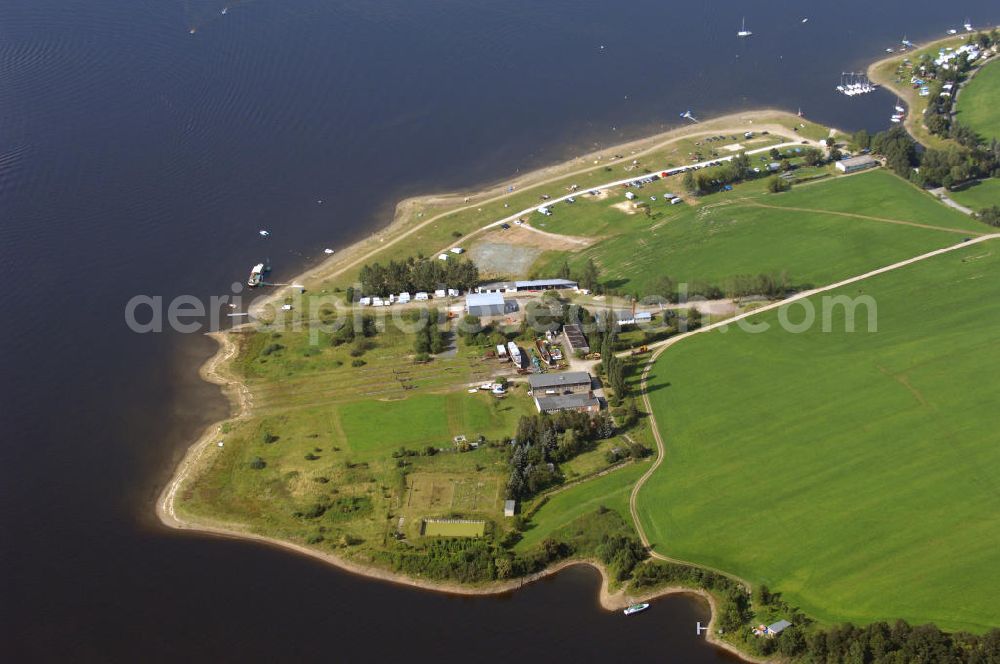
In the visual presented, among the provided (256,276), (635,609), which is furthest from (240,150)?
(635,609)

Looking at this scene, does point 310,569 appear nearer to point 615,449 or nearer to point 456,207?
point 615,449

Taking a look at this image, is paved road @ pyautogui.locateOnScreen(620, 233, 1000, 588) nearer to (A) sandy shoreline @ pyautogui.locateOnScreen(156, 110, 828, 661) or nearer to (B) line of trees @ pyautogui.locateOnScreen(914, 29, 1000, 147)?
(A) sandy shoreline @ pyautogui.locateOnScreen(156, 110, 828, 661)

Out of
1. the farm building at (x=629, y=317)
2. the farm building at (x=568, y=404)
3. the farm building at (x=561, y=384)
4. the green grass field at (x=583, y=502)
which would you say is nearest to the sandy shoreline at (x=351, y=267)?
the green grass field at (x=583, y=502)

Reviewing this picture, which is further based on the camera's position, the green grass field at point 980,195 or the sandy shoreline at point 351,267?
the green grass field at point 980,195

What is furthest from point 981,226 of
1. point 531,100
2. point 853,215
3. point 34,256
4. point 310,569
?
point 34,256

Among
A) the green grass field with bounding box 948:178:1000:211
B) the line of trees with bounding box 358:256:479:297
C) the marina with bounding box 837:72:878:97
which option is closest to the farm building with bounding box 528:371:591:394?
the line of trees with bounding box 358:256:479:297

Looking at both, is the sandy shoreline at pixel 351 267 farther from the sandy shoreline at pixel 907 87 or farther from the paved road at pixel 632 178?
the sandy shoreline at pixel 907 87

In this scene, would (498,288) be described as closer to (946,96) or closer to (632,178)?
(632,178)
